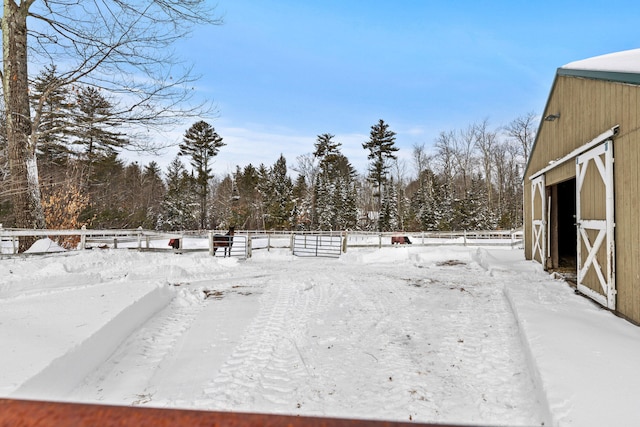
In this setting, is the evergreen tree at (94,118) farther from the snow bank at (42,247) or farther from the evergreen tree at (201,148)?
the evergreen tree at (201,148)

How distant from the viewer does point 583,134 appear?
6.22m

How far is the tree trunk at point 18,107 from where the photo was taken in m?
8.62

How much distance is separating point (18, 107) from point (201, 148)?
30357 mm

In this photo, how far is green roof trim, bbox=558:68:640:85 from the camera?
4425mm

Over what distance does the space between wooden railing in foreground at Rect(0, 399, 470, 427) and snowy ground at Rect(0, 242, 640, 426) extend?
233 centimetres

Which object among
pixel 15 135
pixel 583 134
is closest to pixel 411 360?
pixel 583 134

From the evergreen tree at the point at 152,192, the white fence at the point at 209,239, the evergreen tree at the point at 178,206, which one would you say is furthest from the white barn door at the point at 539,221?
the evergreen tree at the point at 178,206

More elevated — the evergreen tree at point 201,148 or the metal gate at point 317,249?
the evergreen tree at point 201,148

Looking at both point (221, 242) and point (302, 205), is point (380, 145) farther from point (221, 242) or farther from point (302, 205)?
point (221, 242)

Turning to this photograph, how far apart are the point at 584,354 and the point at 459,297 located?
314 centimetres

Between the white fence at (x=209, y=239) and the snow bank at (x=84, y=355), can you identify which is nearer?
the snow bank at (x=84, y=355)

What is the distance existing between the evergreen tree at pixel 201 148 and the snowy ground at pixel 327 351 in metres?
31.9

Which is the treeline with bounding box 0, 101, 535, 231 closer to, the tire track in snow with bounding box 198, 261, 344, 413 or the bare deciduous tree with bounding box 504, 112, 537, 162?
the bare deciduous tree with bounding box 504, 112, 537, 162

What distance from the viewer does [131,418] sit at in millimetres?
529
